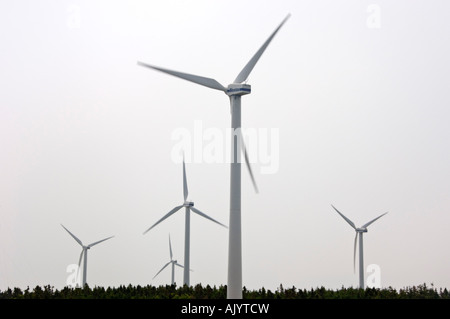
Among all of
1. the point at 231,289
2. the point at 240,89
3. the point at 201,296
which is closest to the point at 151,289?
the point at 201,296

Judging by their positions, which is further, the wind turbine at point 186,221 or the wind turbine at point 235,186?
the wind turbine at point 186,221

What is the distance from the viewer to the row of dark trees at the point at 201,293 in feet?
193

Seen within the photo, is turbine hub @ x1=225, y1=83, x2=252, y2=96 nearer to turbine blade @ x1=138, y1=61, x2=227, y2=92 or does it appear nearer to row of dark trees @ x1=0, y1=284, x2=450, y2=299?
turbine blade @ x1=138, y1=61, x2=227, y2=92

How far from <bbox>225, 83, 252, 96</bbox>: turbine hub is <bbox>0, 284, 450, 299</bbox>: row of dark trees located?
1560 centimetres

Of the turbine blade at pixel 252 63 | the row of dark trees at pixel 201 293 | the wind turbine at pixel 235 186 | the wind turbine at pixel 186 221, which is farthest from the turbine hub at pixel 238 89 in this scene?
the wind turbine at pixel 186 221

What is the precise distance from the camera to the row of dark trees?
5872 centimetres

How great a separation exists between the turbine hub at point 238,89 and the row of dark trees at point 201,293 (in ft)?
51.2

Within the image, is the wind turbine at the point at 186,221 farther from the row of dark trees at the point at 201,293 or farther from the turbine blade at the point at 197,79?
the turbine blade at the point at 197,79

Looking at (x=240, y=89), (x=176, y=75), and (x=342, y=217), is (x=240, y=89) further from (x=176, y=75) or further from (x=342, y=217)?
(x=342, y=217)

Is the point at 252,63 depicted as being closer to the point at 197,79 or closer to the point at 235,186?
the point at 197,79
